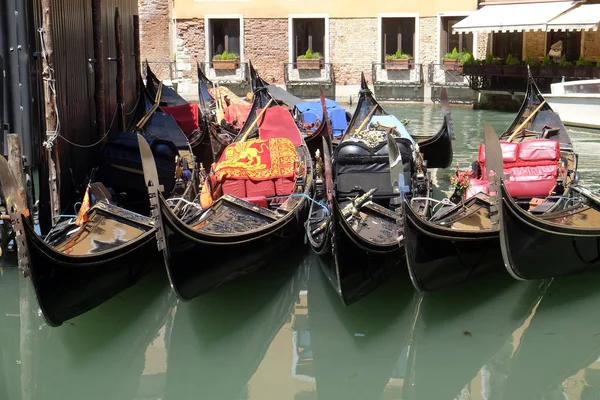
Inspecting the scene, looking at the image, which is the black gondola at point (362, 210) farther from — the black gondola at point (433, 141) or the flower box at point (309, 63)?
the flower box at point (309, 63)

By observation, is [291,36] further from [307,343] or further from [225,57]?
[307,343]

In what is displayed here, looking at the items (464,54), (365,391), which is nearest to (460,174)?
(365,391)

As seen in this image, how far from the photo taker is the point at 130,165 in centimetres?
496

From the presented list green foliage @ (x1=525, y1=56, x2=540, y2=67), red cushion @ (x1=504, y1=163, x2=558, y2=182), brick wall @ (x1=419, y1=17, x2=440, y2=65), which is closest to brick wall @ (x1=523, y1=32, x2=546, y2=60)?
green foliage @ (x1=525, y1=56, x2=540, y2=67)

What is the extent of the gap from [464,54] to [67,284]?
9.47 metres

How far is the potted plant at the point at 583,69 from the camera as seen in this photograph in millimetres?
10062

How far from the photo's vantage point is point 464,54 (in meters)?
11.9

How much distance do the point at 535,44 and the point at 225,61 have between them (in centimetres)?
429

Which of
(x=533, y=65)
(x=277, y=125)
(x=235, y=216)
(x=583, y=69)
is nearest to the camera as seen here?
(x=235, y=216)

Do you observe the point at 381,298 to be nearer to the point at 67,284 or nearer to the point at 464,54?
the point at 67,284

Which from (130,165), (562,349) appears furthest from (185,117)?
(562,349)

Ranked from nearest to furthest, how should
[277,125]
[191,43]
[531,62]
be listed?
[277,125], [531,62], [191,43]

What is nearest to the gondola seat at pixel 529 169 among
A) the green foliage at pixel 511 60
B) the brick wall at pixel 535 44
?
the green foliage at pixel 511 60

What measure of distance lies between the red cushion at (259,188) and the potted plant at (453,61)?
799 cm
